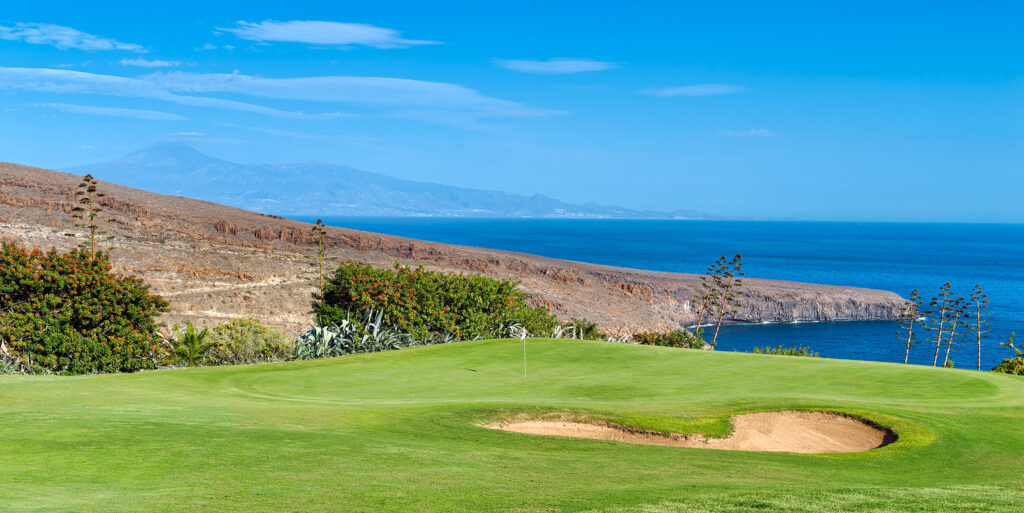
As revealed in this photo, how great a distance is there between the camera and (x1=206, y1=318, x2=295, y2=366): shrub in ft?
83.0

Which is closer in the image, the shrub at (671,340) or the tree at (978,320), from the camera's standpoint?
the shrub at (671,340)

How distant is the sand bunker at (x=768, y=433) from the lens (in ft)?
39.7

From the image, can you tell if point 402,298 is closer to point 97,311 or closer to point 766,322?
point 97,311

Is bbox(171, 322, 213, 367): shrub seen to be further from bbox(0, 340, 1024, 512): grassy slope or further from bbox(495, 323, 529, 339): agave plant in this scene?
bbox(495, 323, 529, 339): agave plant

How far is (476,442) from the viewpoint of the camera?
10938mm

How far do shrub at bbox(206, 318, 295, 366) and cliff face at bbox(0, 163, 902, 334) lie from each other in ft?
81.1

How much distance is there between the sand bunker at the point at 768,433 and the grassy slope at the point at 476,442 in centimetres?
30

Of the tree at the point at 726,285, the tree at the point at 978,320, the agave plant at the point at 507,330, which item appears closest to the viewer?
the agave plant at the point at 507,330

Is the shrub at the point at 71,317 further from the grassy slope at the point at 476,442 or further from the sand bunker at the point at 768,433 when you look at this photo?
the sand bunker at the point at 768,433

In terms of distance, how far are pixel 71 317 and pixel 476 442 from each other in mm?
17056

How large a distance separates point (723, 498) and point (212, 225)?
8534cm

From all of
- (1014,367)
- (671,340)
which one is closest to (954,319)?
(671,340)

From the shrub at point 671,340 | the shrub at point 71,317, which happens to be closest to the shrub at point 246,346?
the shrub at point 71,317

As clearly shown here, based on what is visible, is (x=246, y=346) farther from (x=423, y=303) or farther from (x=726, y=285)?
(x=726, y=285)
